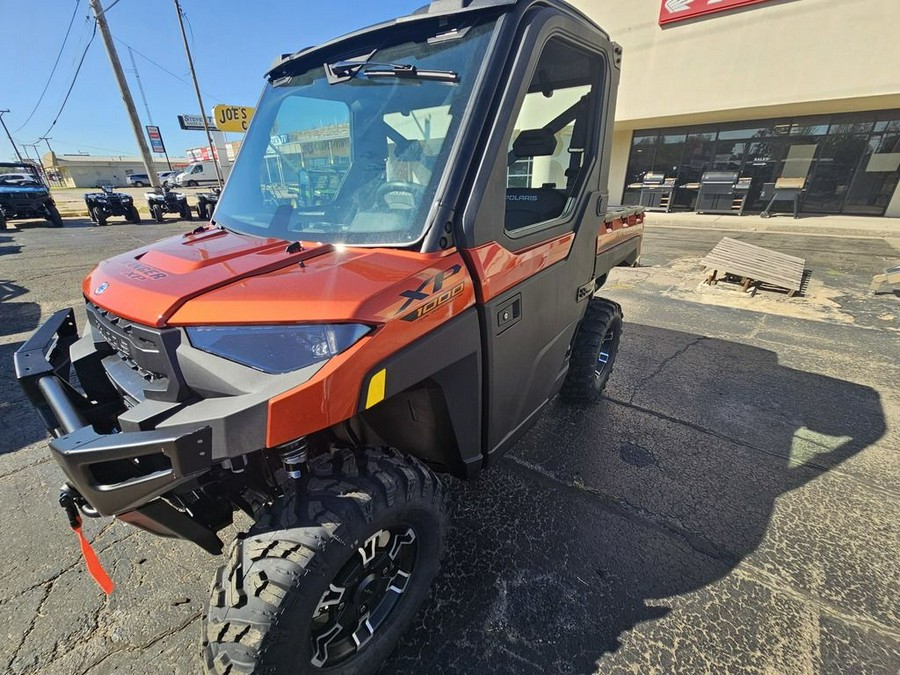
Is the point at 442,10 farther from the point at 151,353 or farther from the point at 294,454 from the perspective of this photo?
the point at 294,454

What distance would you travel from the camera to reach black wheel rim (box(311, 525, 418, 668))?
1472 millimetres

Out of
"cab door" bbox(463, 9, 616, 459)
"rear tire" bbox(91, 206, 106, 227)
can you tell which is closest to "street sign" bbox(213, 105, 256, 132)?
"rear tire" bbox(91, 206, 106, 227)

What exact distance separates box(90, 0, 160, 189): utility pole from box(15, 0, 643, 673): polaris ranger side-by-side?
19656 mm

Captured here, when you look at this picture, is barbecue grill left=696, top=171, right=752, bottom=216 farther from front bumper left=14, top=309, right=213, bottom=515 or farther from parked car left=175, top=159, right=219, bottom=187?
parked car left=175, top=159, right=219, bottom=187

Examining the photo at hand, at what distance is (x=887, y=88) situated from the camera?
11.3m

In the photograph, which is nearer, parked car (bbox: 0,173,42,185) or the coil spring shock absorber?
the coil spring shock absorber

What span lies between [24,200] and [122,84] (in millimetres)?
5956

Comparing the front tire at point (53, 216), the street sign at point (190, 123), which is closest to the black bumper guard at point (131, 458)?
the front tire at point (53, 216)

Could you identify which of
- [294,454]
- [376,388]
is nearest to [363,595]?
[294,454]

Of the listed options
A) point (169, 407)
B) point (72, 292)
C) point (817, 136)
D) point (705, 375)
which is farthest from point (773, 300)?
point (817, 136)

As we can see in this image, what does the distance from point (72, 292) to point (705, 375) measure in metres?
8.94

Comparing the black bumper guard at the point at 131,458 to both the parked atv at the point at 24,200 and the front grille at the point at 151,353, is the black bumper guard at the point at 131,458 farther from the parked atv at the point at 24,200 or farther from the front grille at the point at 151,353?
the parked atv at the point at 24,200

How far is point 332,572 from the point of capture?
4.29ft

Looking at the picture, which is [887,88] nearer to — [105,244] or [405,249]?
[405,249]
